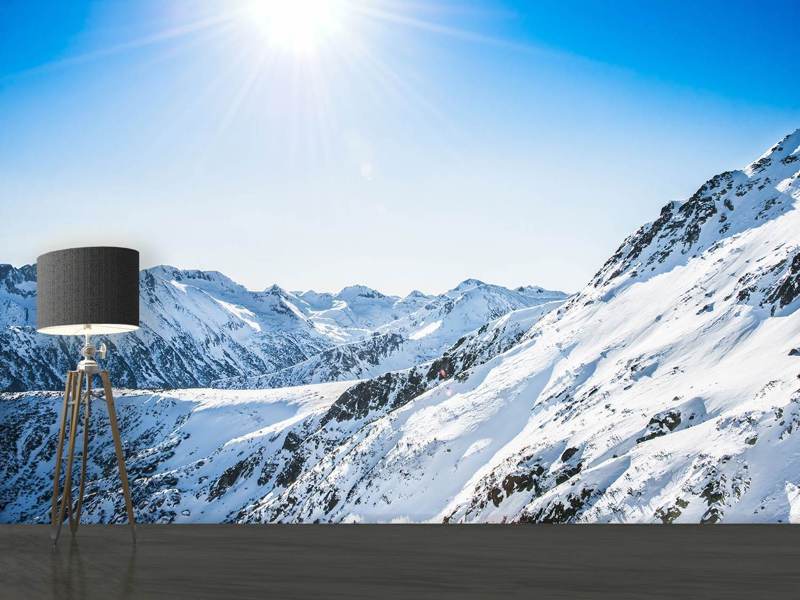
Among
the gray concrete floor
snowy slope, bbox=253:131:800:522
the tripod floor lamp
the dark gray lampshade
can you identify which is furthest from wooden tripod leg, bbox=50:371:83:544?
snowy slope, bbox=253:131:800:522

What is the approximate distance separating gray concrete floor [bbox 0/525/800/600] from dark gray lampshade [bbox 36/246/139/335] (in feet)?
7.28

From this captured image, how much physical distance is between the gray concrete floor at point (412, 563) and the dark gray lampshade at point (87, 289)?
2.22 m

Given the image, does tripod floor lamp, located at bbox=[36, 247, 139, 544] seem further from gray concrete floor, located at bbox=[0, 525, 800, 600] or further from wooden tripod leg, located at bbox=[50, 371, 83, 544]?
gray concrete floor, located at bbox=[0, 525, 800, 600]

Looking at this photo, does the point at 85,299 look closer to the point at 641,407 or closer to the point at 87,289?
the point at 87,289

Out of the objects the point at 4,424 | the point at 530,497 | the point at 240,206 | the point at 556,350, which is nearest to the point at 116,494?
the point at 4,424

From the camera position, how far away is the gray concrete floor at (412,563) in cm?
483

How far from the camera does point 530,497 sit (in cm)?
3728

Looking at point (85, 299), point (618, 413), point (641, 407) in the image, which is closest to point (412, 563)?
point (85, 299)

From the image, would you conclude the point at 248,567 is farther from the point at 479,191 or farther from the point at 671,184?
the point at 671,184

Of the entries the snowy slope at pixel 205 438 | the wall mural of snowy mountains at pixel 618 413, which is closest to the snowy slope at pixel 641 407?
the wall mural of snowy mountains at pixel 618 413

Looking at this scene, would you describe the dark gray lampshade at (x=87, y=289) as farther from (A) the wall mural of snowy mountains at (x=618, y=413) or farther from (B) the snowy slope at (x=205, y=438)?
(B) the snowy slope at (x=205, y=438)

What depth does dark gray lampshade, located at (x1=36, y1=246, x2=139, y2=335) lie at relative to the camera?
28.0ft

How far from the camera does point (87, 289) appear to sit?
8.57 meters

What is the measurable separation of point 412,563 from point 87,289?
456 centimetres
